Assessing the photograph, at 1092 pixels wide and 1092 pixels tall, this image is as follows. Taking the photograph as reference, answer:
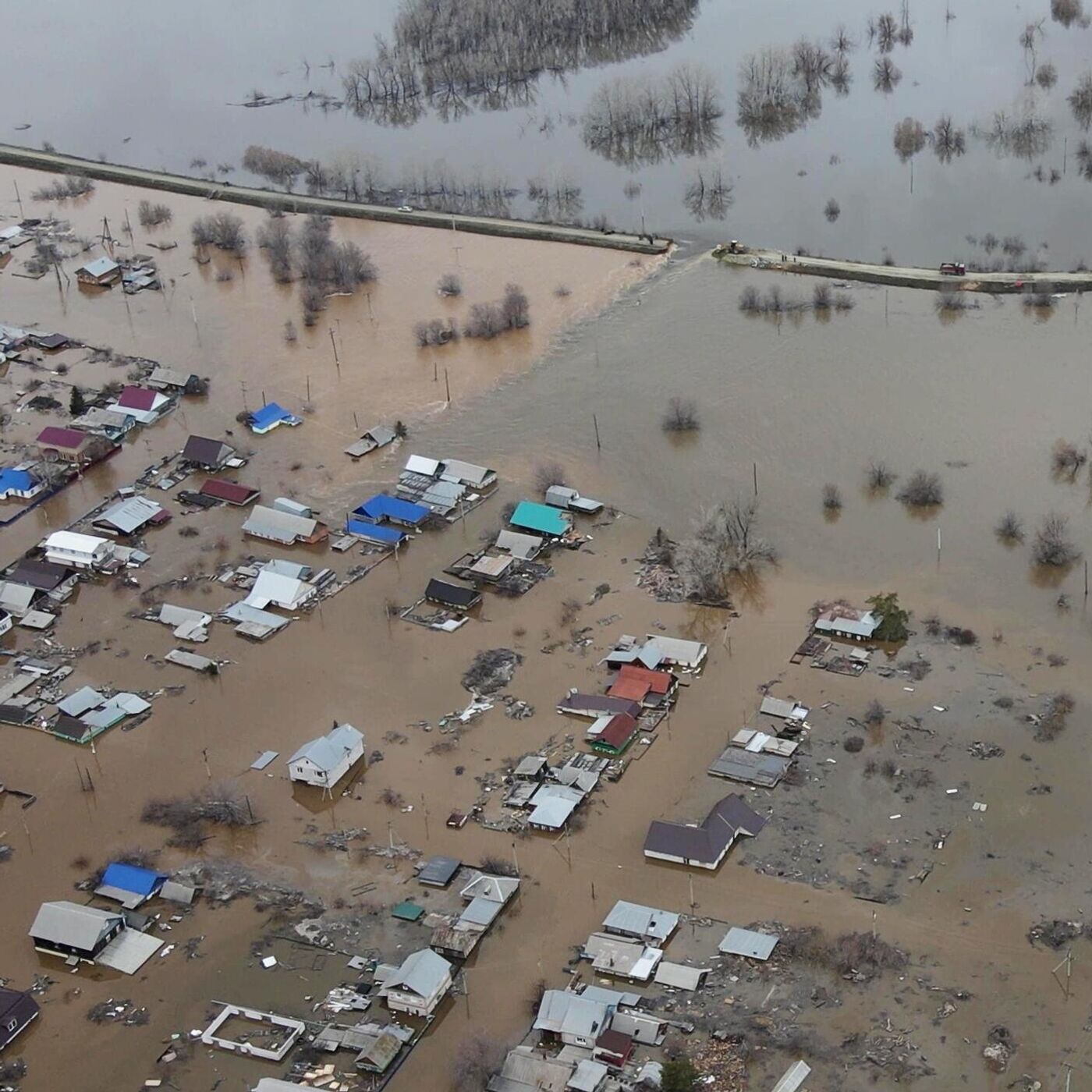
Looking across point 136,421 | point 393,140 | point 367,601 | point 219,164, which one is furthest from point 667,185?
point 367,601

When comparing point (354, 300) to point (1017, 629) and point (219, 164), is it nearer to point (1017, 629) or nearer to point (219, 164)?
point (219, 164)

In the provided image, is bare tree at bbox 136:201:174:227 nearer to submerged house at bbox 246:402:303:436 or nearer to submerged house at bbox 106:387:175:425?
submerged house at bbox 106:387:175:425

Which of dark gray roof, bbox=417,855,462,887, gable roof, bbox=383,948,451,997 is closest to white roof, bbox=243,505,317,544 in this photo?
dark gray roof, bbox=417,855,462,887

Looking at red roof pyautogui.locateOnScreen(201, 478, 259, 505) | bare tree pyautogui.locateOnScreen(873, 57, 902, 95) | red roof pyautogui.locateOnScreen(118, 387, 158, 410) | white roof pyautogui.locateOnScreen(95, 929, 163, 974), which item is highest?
bare tree pyautogui.locateOnScreen(873, 57, 902, 95)

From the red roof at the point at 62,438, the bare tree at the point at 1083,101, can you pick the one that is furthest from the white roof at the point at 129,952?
the bare tree at the point at 1083,101

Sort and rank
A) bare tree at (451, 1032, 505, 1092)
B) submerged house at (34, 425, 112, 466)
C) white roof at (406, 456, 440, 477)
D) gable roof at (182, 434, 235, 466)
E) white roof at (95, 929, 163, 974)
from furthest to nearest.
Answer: submerged house at (34, 425, 112, 466)
gable roof at (182, 434, 235, 466)
white roof at (406, 456, 440, 477)
white roof at (95, 929, 163, 974)
bare tree at (451, 1032, 505, 1092)

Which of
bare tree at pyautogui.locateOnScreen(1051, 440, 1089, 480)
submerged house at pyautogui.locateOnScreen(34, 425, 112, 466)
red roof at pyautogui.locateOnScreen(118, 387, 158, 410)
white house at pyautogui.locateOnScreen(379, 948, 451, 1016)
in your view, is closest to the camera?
white house at pyautogui.locateOnScreen(379, 948, 451, 1016)

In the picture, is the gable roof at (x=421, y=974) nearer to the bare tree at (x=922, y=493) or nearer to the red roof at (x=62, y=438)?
the bare tree at (x=922, y=493)
